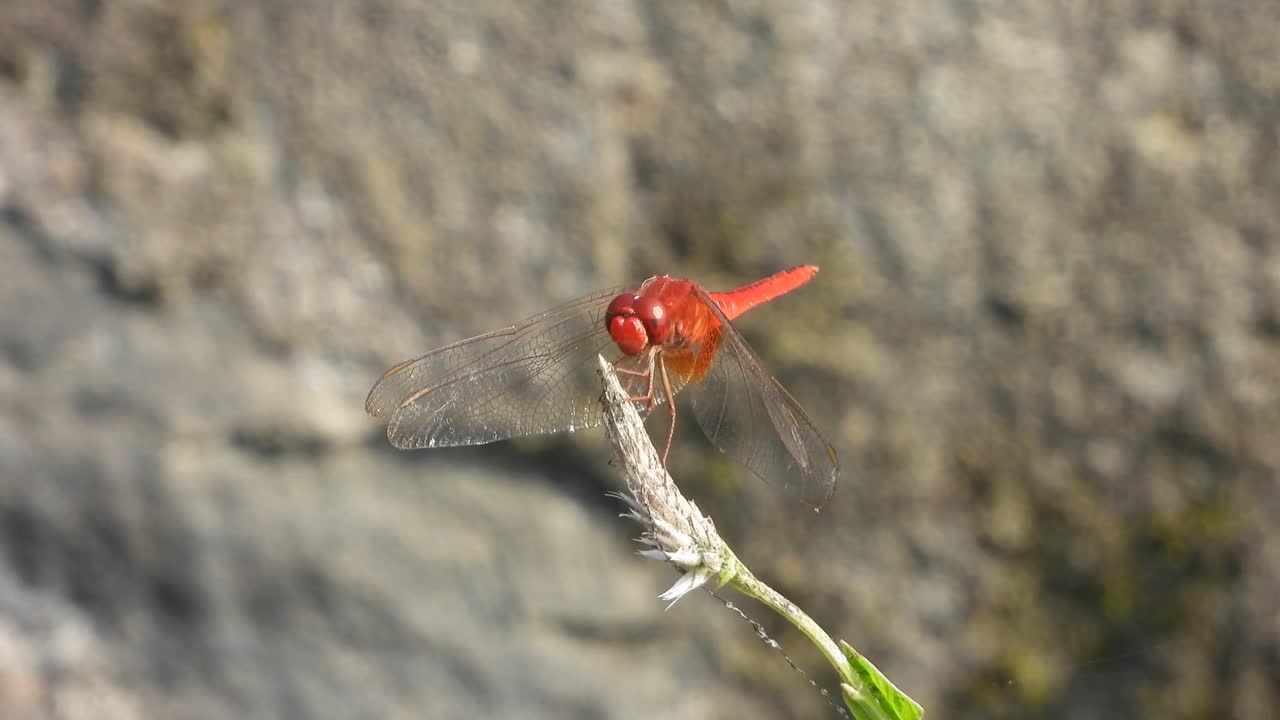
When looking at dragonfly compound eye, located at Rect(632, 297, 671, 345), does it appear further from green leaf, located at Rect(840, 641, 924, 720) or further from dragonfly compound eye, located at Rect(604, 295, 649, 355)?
green leaf, located at Rect(840, 641, 924, 720)

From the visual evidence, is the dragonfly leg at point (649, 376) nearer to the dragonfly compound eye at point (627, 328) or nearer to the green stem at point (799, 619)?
the dragonfly compound eye at point (627, 328)

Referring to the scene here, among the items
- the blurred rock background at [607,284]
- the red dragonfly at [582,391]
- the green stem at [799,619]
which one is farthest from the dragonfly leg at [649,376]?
the blurred rock background at [607,284]

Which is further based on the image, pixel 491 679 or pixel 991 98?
pixel 491 679

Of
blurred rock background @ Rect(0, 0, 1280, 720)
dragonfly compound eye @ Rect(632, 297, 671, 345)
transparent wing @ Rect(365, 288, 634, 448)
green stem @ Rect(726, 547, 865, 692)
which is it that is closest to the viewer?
green stem @ Rect(726, 547, 865, 692)

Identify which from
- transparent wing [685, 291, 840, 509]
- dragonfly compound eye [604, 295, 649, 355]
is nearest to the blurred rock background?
transparent wing [685, 291, 840, 509]

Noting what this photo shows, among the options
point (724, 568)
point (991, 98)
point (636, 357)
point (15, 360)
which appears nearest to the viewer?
point (724, 568)

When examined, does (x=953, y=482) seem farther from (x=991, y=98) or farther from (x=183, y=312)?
(x=183, y=312)

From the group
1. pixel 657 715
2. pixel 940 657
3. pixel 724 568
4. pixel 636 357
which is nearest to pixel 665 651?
pixel 657 715
